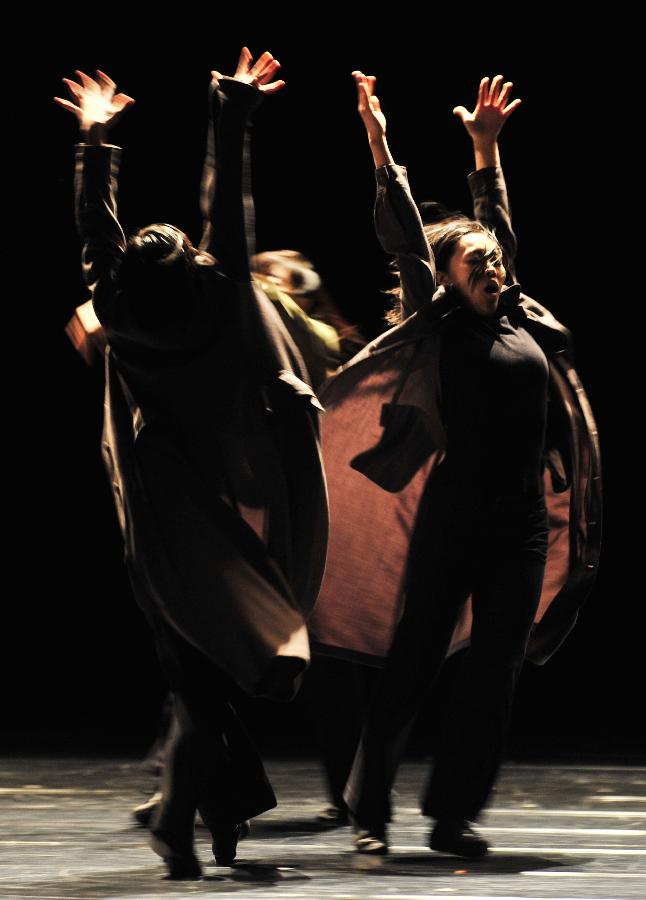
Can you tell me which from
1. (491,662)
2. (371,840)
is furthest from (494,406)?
(371,840)

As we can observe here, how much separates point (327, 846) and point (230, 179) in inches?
53.9

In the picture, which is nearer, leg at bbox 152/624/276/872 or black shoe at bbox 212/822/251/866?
leg at bbox 152/624/276/872

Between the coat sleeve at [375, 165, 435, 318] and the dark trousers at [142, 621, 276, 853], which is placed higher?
the coat sleeve at [375, 165, 435, 318]

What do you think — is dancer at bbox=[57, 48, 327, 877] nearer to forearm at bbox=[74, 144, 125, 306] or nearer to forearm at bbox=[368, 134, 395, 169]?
forearm at bbox=[74, 144, 125, 306]

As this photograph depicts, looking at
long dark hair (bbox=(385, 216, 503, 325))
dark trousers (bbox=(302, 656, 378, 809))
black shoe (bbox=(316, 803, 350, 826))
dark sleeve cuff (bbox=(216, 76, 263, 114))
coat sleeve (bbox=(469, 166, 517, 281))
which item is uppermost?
dark sleeve cuff (bbox=(216, 76, 263, 114))

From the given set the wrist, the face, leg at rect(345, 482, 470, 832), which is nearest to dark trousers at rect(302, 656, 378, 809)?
leg at rect(345, 482, 470, 832)

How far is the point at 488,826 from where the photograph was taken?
147 inches

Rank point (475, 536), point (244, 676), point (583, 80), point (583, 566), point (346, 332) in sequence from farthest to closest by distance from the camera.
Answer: point (583, 80) → point (346, 332) → point (583, 566) → point (475, 536) → point (244, 676)

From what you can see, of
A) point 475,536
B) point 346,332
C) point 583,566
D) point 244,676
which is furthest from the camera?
point 346,332

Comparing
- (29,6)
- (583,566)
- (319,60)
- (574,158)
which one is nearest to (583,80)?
(574,158)

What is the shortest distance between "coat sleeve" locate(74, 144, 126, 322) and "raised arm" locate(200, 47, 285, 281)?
17cm

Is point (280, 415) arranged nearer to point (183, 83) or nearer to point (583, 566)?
point (583, 566)

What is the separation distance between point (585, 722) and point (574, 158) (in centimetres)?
189

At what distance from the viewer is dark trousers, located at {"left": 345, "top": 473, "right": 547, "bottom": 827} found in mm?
3320
